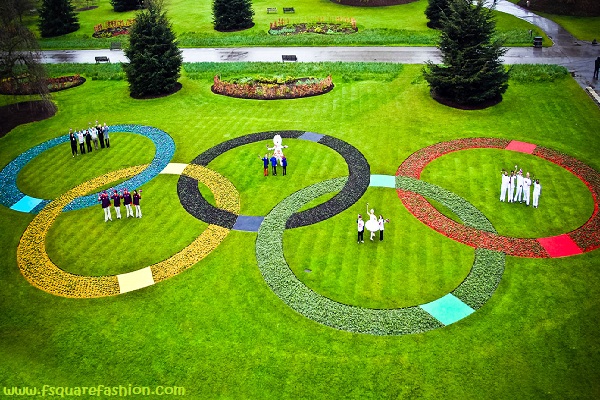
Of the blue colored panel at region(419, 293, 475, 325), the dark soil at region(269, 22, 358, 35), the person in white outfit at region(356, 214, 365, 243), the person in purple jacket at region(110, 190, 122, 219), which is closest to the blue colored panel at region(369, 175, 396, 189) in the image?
the person in white outfit at region(356, 214, 365, 243)

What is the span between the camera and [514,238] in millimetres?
24766

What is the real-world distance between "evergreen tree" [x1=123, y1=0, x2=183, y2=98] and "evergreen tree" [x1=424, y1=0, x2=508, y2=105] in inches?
958

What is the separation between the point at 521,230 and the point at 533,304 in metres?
5.71

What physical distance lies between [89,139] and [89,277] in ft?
50.8

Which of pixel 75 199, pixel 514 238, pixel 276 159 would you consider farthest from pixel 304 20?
pixel 514 238

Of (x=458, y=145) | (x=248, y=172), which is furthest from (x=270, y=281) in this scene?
(x=458, y=145)

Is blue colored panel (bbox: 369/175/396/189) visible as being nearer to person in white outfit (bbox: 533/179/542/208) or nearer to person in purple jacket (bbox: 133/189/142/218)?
person in white outfit (bbox: 533/179/542/208)

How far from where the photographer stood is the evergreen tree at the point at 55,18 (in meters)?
66.8

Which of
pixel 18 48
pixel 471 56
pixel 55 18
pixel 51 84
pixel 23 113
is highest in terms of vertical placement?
pixel 55 18

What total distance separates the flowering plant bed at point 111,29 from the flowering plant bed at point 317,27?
21.1 m

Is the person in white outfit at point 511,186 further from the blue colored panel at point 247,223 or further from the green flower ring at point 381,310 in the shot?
the blue colored panel at point 247,223

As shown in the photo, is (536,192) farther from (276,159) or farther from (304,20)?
(304,20)

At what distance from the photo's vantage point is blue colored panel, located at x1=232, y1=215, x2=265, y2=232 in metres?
26.5

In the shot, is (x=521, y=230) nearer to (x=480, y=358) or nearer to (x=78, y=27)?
(x=480, y=358)
